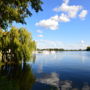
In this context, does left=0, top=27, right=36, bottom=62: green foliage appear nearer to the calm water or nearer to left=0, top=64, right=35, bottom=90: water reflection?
the calm water

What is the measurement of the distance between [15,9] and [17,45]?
2350 cm

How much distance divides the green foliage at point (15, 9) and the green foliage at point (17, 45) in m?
22.4

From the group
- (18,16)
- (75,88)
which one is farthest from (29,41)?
(18,16)

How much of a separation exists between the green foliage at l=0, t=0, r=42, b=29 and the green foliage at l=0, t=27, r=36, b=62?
73.5 ft

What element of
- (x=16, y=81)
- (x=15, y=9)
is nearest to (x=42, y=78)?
(x=16, y=81)

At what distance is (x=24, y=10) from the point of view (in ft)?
32.5

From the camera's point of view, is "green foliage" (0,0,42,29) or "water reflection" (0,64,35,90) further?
"water reflection" (0,64,35,90)

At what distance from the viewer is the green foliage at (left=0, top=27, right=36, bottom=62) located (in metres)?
32.8

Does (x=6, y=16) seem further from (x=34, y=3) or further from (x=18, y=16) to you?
(x=34, y=3)

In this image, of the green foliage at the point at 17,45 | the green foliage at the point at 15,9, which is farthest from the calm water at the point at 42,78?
the green foliage at the point at 15,9

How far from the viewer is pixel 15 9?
9781 mm

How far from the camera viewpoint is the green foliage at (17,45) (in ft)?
107

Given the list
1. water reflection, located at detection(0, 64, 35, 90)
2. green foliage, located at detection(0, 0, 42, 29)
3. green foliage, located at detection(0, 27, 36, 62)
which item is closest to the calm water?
water reflection, located at detection(0, 64, 35, 90)

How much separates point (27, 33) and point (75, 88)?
2102 cm
